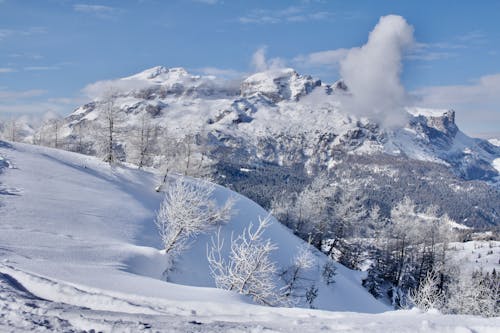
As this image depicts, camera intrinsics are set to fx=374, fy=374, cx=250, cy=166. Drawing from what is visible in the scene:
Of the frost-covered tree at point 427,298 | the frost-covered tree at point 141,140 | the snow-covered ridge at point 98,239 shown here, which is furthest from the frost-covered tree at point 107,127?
the frost-covered tree at point 427,298

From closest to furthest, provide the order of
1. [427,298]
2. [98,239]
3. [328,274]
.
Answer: [98,239] → [427,298] → [328,274]

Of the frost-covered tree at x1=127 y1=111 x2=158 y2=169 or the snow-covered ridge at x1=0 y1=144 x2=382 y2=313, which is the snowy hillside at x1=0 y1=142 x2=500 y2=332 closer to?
the snow-covered ridge at x1=0 y1=144 x2=382 y2=313

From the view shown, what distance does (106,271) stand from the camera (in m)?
19.2

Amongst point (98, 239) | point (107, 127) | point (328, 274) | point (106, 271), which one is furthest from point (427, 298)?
point (107, 127)

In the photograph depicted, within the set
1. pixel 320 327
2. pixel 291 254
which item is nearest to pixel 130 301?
pixel 320 327

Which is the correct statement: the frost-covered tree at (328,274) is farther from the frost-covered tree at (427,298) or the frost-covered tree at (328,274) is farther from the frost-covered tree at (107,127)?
the frost-covered tree at (107,127)

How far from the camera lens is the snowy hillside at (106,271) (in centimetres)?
1071

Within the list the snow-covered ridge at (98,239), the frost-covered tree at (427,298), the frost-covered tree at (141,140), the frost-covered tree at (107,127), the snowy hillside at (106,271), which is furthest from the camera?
the frost-covered tree at (141,140)

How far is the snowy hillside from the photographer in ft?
35.1

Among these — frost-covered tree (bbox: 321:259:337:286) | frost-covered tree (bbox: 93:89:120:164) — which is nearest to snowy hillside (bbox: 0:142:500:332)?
frost-covered tree (bbox: 321:259:337:286)

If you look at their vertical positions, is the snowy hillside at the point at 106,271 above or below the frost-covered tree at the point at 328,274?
above

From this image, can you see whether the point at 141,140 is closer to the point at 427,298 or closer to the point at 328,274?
the point at 328,274

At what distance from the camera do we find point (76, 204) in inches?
1357

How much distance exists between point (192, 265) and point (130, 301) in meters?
22.7
